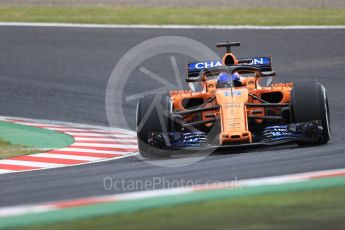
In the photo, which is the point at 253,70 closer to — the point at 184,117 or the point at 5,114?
the point at 184,117

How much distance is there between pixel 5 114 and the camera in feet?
54.3

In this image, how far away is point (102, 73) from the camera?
18.5m

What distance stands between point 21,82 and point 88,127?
3.63m

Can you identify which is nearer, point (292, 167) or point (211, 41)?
point (292, 167)

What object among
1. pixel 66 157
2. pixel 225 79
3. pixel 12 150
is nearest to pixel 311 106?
pixel 225 79

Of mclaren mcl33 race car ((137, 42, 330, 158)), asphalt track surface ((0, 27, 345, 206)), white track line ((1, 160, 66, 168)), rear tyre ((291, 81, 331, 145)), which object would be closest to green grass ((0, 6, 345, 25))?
asphalt track surface ((0, 27, 345, 206))

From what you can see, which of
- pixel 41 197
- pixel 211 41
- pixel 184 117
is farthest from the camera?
pixel 211 41

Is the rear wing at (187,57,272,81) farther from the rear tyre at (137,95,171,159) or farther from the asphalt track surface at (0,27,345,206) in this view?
the asphalt track surface at (0,27,345,206)

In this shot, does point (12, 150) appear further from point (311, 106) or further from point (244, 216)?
point (244, 216)

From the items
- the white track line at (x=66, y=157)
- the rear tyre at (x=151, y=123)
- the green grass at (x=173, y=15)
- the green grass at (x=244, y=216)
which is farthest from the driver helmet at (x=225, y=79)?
the green grass at (x=173, y=15)

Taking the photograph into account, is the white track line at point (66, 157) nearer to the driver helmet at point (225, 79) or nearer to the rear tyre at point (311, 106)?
the driver helmet at point (225, 79)

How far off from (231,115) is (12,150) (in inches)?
130

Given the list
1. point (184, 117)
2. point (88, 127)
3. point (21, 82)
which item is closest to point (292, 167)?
point (184, 117)

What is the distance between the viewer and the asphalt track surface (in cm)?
941
